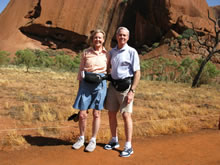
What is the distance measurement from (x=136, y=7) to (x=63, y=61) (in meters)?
18.0

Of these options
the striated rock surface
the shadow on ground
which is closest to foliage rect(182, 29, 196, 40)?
the striated rock surface

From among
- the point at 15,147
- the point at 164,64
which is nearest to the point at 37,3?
the point at 164,64

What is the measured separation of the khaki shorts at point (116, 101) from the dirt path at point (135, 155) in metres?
0.66

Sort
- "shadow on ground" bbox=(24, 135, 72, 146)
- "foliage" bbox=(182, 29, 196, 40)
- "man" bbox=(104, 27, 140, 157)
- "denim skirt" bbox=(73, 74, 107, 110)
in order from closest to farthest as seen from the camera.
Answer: "man" bbox=(104, 27, 140, 157), "denim skirt" bbox=(73, 74, 107, 110), "shadow on ground" bbox=(24, 135, 72, 146), "foliage" bbox=(182, 29, 196, 40)

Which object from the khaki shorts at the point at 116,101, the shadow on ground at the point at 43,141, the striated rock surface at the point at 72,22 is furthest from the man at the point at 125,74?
the striated rock surface at the point at 72,22

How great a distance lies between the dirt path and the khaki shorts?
655mm

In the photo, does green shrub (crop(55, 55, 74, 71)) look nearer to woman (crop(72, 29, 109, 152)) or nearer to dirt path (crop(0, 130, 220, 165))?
dirt path (crop(0, 130, 220, 165))

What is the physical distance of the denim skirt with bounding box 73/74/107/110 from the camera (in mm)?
3055

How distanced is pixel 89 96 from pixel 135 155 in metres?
1.07

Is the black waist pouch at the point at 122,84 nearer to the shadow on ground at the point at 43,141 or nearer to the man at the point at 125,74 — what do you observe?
the man at the point at 125,74

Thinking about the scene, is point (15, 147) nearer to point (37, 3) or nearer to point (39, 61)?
point (39, 61)

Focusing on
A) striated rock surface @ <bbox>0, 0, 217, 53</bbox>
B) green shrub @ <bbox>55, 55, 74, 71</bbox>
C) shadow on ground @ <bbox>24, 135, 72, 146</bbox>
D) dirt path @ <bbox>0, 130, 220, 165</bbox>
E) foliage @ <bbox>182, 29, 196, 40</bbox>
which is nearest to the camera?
dirt path @ <bbox>0, 130, 220, 165</bbox>

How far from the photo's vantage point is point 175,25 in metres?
34.0

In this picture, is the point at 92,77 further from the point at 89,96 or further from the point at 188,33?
the point at 188,33
